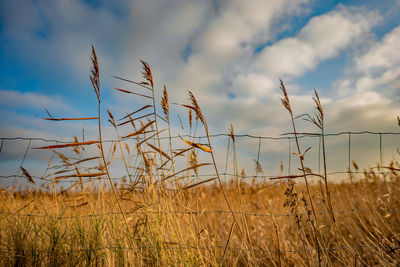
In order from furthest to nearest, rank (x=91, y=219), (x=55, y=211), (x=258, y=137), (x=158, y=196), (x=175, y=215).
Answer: (x=258, y=137), (x=55, y=211), (x=91, y=219), (x=158, y=196), (x=175, y=215)

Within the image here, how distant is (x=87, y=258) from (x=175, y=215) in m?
0.80

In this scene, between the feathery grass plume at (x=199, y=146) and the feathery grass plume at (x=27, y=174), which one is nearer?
the feathery grass plume at (x=199, y=146)

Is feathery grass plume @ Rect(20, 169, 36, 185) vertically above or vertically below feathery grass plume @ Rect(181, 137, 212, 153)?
below

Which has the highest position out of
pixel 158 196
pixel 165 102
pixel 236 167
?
pixel 165 102

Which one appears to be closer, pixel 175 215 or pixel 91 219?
pixel 175 215

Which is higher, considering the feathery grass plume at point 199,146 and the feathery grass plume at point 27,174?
the feathery grass plume at point 199,146

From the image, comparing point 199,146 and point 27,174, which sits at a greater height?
point 199,146

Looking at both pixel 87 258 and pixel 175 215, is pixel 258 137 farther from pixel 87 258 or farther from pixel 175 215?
pixel 87 258

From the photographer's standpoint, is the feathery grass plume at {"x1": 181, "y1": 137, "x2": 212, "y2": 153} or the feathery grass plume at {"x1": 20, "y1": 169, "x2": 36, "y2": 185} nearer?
the feathery grass plume at {"x1": 181, "y1": 137, "x2": 212, "y2": 153}

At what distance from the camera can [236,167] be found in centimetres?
184

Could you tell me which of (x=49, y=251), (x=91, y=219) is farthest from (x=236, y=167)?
(x=49, y=251)

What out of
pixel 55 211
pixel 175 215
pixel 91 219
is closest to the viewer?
pixel 175 215

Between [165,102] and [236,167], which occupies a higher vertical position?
[165,102]

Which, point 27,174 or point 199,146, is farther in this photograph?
point 27,174
